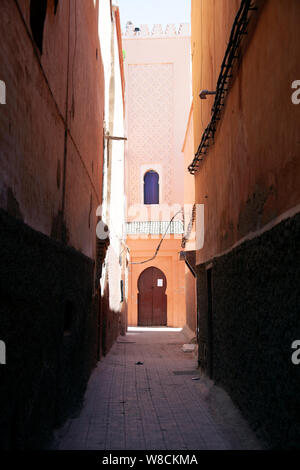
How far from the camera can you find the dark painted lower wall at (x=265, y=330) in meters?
3.46

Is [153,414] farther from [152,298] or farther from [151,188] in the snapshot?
[151,188]

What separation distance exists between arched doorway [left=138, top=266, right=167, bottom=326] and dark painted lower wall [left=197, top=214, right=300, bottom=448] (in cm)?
1535

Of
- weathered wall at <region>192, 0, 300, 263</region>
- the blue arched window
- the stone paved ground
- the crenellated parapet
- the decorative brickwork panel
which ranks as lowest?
the stone paved ground

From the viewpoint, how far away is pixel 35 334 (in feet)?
12.8

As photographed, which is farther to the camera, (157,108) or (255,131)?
(157,108)

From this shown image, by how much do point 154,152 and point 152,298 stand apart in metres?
7.87

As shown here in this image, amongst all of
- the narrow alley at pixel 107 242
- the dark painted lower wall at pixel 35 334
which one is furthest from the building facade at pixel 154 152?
the dark painted lower wall at pixel 35 334

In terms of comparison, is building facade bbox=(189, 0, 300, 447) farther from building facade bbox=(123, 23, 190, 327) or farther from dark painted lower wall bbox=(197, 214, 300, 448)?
building facade bbox=(123, 23, 190, 327)

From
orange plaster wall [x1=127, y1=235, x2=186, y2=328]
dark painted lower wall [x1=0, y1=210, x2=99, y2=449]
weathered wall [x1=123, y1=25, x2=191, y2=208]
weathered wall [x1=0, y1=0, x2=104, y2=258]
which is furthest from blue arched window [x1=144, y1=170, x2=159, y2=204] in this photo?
dark painted lower wall [x1=0, y1=210, x2=99, y2=449]

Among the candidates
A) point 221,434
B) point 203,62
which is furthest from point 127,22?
point 221,434

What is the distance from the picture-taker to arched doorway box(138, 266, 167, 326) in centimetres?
2217

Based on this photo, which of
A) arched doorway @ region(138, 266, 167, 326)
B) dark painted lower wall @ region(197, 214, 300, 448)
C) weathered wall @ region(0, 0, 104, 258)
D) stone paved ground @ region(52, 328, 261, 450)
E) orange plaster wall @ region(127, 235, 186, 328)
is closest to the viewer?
weathered wall @ region(0, 0, 104, 258)

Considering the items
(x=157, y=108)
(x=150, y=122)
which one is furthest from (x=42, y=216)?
(x=157, y=108)
